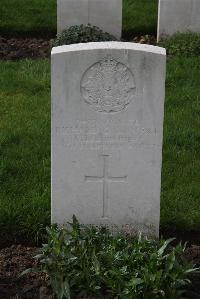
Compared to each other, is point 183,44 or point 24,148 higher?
point 183,44

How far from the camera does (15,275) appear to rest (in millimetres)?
4887

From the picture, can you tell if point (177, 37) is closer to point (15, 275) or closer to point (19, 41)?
point (19, 41)

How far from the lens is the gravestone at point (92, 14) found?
408 inches

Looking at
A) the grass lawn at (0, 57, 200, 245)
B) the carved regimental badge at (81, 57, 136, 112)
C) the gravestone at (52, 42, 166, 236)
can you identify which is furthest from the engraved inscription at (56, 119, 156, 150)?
the grass lawn at (0, 57, 200, 245)

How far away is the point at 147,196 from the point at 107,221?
0.32 metres

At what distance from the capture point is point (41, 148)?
658cm

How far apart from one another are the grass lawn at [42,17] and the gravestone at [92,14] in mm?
371

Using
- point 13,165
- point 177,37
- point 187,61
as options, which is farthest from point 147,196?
point 177,37

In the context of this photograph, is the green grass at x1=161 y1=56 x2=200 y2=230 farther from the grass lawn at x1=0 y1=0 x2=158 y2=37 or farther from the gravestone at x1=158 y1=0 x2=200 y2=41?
the grass lawn at x1=0 y1=0 x2=158 y2=37

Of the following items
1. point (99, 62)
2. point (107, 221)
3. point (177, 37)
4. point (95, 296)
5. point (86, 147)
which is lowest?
point (95, 296)

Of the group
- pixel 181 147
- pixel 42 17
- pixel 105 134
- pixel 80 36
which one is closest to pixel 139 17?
pixel 42 17

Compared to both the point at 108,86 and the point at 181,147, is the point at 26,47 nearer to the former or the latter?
the point at 181,147

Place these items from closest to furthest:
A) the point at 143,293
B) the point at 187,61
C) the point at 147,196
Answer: the point at 143,293 < the point at 147,196 < the point at 187,61

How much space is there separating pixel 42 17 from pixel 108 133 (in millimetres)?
6443
